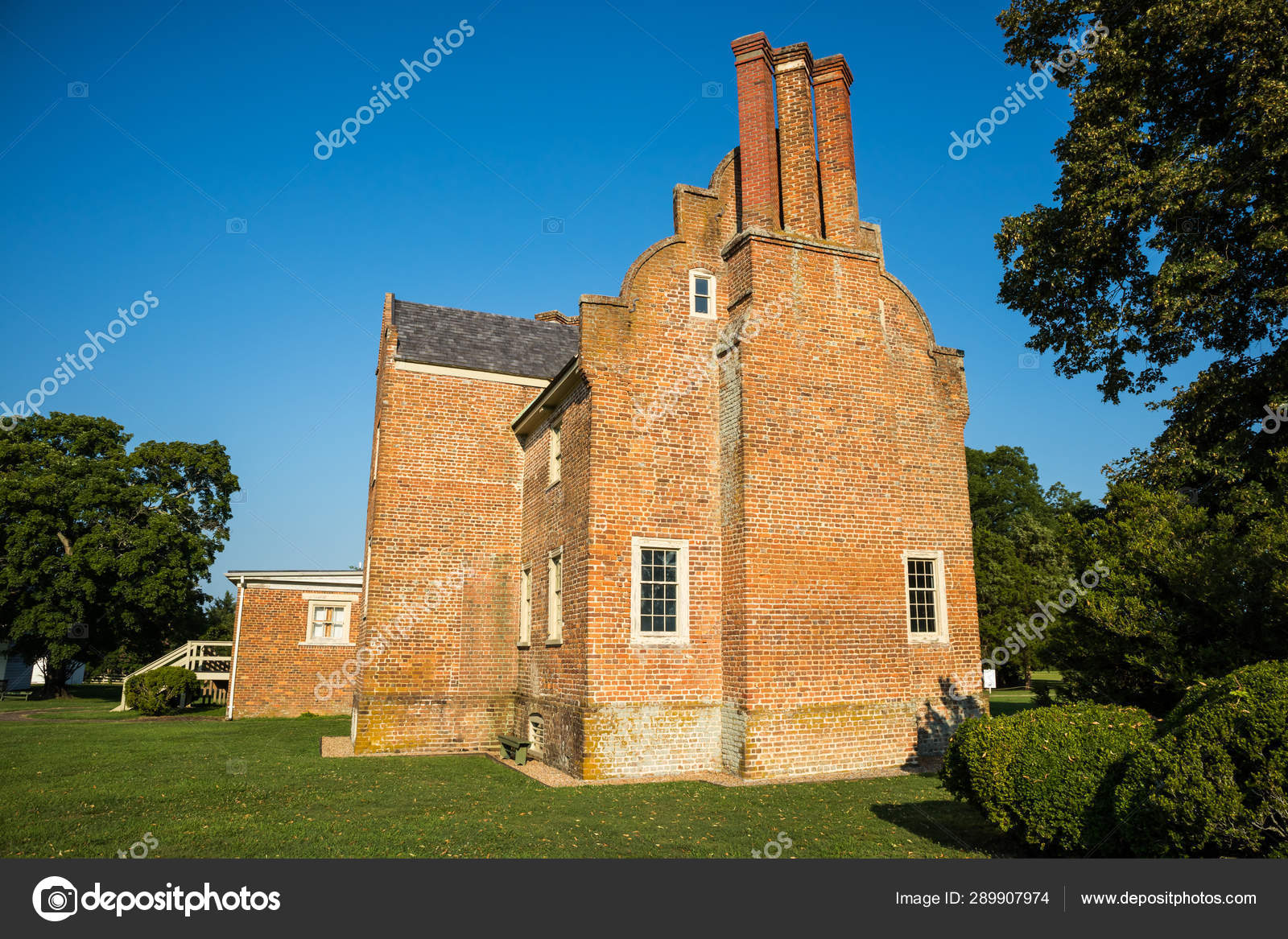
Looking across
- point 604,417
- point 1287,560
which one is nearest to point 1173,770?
point 1287,560

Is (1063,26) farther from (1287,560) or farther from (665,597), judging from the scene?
(665,597)

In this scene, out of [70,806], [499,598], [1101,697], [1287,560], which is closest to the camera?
[1287,560]

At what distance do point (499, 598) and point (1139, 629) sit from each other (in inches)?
500

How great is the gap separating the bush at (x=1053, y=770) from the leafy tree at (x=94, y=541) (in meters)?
34.8

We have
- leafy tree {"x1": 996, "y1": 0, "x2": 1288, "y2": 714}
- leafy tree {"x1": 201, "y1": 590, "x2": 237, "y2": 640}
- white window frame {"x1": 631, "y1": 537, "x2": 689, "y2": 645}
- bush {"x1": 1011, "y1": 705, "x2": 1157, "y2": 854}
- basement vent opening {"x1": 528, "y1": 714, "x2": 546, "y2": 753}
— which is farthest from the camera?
leafy tree {"x1": 201, "y1": 590, "x2": 237, "y2": 640}

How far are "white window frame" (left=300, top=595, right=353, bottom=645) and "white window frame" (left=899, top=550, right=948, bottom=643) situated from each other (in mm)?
17902

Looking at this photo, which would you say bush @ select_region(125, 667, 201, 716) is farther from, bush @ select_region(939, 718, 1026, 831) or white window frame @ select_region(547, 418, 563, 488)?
bush @ select_region(939, 718, 1026, 831)

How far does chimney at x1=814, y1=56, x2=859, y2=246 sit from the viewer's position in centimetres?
1576

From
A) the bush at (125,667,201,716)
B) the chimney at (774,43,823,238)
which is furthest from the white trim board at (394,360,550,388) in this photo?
the bush at (125,667,201,716)

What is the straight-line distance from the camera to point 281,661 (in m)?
24.2

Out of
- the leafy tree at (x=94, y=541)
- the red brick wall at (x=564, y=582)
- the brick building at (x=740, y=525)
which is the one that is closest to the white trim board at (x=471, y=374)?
the red brick wall at (x=564, y=582)

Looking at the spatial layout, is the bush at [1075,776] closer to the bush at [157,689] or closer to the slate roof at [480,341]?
the slate roof at [480,341]

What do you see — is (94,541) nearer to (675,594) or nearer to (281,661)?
(281,661)

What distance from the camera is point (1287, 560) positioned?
28.2ft
